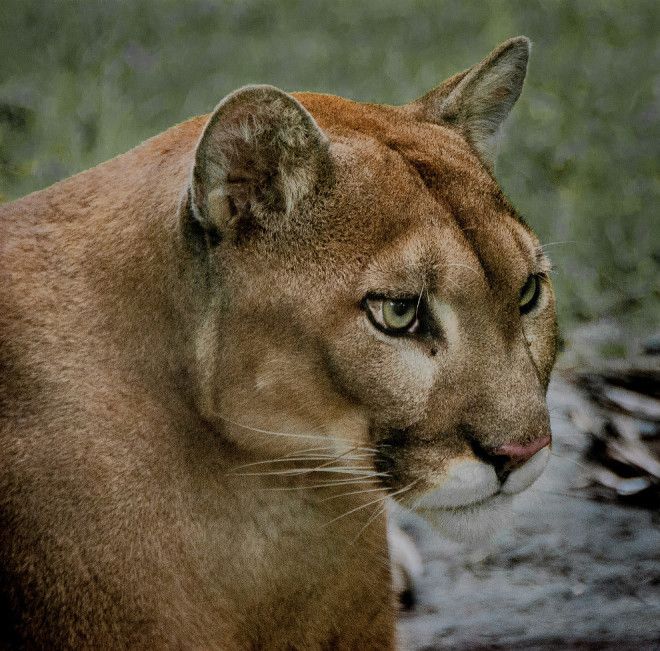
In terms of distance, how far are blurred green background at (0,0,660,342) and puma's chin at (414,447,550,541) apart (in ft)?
11.1

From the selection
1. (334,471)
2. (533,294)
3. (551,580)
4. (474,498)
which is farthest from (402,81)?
(474,498)

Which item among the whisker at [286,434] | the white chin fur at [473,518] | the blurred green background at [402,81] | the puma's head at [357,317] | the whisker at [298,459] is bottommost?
the white chin fur at [473,518]

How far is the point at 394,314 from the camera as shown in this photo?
2.95m

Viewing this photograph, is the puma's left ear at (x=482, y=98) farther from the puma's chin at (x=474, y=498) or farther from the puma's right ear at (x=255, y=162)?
the puma's chin at (x=474, y=498)

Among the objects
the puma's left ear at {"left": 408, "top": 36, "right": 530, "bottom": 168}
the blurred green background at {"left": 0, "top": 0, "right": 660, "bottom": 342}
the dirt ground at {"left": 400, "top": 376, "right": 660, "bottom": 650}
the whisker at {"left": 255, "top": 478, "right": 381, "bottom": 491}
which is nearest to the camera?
the whisker at {"left": 255, "top": 478, "right": 381, "bottom": 491}

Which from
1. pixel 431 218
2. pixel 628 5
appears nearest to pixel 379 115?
pixel 431 218

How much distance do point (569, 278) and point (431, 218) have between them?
12.7ft

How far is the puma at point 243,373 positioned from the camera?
295 cm

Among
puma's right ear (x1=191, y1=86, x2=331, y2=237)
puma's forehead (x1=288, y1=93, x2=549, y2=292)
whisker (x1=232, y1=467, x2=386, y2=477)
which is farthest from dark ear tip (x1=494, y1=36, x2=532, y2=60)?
whisker (x1=232, y1=467, x2=386, y2=477)

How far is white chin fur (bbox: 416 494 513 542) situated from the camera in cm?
304

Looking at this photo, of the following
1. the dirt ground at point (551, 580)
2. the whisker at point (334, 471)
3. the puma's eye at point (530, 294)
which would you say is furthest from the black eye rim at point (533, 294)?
the dirt ground at point (551, 580)

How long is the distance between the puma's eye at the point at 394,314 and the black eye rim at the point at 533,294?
1.29 ft

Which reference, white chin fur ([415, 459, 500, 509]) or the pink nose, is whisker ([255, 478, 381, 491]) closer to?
white chin fur ([415, 459, 500, 509])

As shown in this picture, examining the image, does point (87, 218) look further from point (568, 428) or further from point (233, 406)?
point (568, 428)
